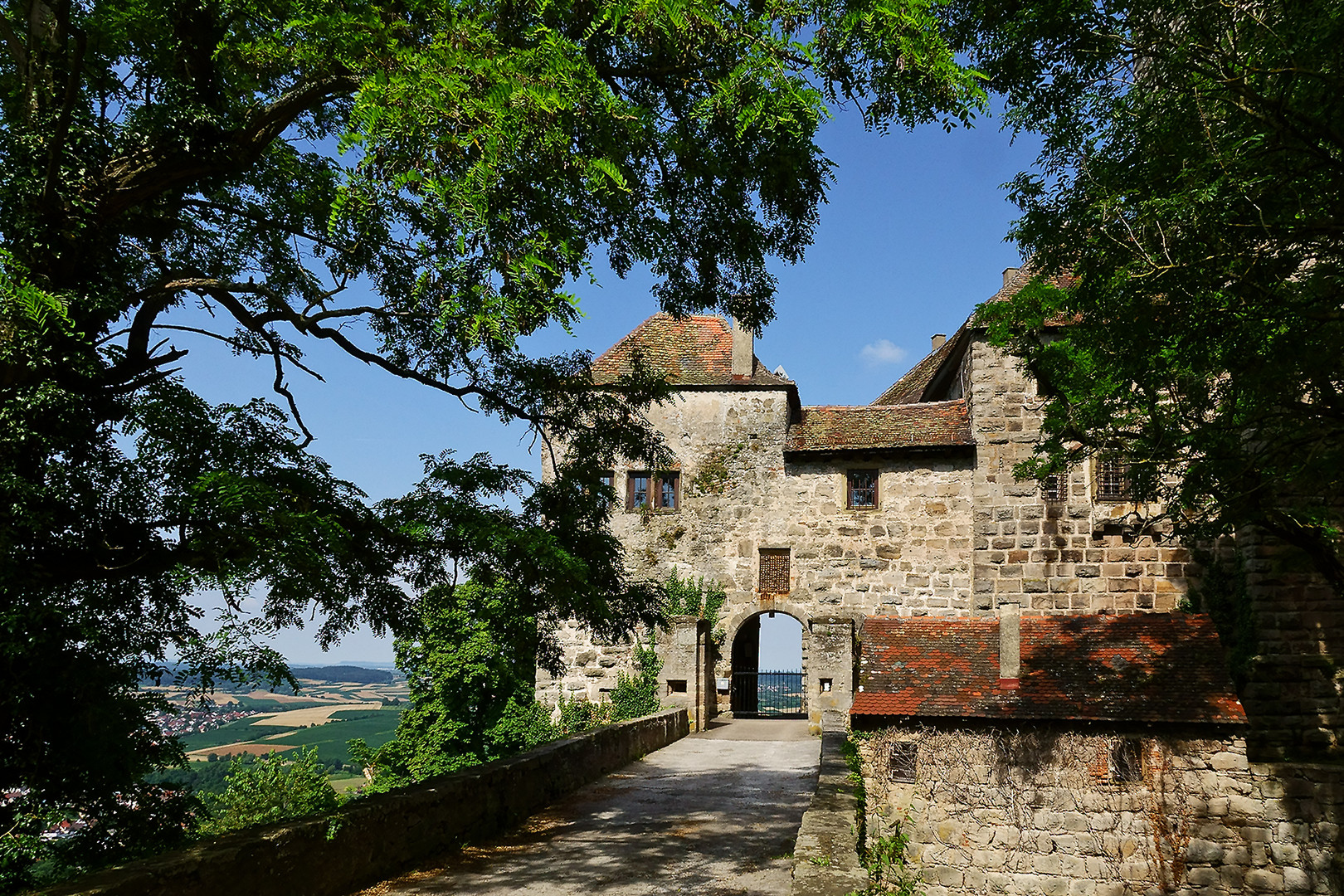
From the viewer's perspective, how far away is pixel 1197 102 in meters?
7.30

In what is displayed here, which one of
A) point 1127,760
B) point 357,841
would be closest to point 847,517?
point 1127,760

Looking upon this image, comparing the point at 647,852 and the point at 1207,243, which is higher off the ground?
the point at 1207,243

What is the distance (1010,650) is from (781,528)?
7947 millimetres

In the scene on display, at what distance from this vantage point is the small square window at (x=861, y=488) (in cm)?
2016

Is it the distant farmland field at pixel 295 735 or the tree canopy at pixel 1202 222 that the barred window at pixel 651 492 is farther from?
the distant farmland field at pixel 295 735

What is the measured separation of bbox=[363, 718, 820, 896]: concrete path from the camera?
253 inches

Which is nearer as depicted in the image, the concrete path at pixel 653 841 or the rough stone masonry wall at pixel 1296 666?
the concrete path at pixel 653 841

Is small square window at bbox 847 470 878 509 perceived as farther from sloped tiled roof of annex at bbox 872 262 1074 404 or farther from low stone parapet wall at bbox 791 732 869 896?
A: low stone parapet wall at bbox 791 732 869 896

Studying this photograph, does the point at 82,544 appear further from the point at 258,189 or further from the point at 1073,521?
the point at 1073,521

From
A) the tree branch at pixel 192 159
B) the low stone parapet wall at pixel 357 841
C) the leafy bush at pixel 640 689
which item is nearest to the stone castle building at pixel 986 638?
the leafy bush at pixel 640 689

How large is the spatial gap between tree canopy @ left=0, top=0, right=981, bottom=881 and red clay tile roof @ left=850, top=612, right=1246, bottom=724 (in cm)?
644

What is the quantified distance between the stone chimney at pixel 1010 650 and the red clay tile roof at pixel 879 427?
6.55 metres

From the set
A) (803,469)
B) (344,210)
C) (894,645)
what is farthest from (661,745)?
(344,210)

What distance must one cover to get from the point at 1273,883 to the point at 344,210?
13.3 meters
